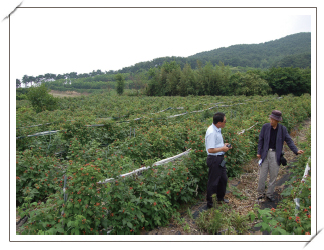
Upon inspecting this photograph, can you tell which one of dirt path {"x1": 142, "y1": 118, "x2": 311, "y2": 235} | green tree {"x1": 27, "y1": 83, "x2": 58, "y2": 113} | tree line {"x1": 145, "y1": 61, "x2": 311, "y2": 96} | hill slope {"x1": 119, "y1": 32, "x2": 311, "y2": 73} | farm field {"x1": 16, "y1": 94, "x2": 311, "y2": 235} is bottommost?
dirt path {"x1": 142, "y1": 118, "x2": 311, "y2": 235}

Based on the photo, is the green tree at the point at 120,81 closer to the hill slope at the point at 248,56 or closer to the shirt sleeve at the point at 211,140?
the hill slope at the point at 248,56

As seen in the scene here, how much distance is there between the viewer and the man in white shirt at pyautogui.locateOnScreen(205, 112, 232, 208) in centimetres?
351

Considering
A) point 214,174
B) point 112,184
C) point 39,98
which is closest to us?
point 112,184

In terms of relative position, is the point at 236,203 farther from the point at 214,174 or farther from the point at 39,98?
the point at 39,98

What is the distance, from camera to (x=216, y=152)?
3.58 metres

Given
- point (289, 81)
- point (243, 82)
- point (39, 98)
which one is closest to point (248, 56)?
point (289, 81)

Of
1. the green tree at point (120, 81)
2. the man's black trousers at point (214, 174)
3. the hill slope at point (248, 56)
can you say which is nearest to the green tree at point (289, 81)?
the green tree at point (120, 81)

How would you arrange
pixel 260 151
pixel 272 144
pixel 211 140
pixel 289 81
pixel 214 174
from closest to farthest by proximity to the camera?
pixel 211 140, pixel 214 174, pixel 272 144, pixel 260 151, pixel 289 81

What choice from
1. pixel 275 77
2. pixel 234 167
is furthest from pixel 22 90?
pixel 234 167

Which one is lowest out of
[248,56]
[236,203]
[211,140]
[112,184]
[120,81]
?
[236,203]

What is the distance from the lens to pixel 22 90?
45000 millimetres

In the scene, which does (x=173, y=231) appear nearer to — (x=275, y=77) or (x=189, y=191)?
(x=189, y=191)

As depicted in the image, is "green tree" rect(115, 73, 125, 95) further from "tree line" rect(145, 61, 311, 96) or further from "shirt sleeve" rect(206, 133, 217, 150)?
"shirt sleeve" rect(206, 133, 217, 150)

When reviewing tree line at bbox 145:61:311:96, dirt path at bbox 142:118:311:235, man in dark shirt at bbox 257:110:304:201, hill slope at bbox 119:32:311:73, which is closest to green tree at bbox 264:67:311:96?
tree line at bbox 145:61:311:96
